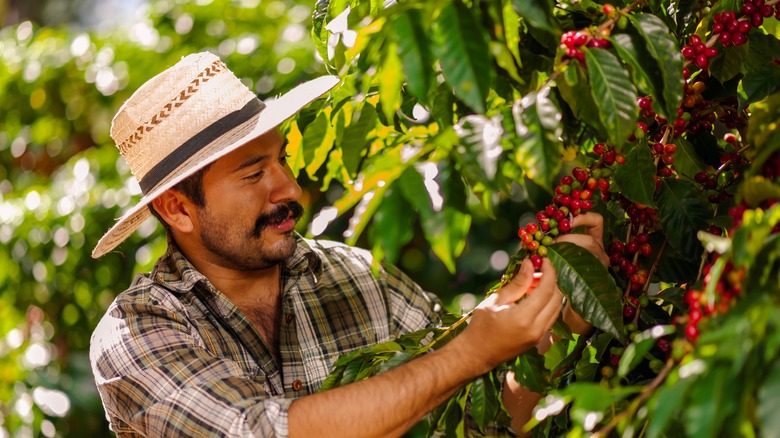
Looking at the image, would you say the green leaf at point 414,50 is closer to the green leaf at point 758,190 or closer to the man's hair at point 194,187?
the green leaf at point 758,190

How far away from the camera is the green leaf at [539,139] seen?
1075 millimetres

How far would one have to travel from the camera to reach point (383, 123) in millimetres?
1501

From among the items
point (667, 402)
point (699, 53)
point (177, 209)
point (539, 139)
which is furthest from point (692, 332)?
point (177, 209)

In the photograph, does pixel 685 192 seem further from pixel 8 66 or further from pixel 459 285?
pixel 8 66

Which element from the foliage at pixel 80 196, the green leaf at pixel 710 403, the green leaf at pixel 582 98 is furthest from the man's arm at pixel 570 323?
the foliage at pixel 80 196

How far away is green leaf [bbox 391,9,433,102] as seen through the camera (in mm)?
1021

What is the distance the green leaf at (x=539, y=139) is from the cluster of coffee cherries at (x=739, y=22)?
0.35m

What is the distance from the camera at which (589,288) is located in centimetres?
131

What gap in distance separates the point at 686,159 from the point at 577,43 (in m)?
0.41

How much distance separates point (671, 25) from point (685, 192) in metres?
0.29

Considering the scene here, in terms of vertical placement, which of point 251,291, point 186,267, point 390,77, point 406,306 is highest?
point 390,77

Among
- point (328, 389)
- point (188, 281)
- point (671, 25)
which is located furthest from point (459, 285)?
point (671, 25)

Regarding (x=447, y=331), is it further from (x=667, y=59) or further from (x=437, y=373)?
(x=667, y=59)

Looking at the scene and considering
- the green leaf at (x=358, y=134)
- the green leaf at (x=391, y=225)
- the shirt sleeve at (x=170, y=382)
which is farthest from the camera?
the shirt sleeve at (x=170, y=382)
